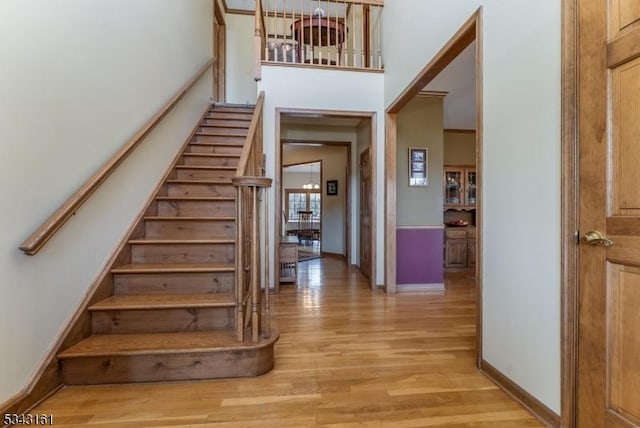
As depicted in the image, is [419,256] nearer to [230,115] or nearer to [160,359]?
[160,359]

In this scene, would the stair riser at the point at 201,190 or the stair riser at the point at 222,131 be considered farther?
the stair riser at the point at 222,131

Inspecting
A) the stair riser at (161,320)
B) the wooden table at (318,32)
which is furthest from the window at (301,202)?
the stair riser at (161,320)

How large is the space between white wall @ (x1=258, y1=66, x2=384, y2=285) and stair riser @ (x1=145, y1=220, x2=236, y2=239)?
1.26 meters

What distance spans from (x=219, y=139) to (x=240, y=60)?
9.82 feet

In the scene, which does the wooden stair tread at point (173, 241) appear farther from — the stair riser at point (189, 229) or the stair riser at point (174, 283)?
the stair riser at point (174, 283)

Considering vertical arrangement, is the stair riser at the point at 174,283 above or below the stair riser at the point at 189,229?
below

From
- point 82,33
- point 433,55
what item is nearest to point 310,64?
point 433,55

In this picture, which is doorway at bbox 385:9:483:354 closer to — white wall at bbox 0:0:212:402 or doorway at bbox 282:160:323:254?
white wall at bbox 0:0:212:402

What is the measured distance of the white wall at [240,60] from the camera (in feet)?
20.7

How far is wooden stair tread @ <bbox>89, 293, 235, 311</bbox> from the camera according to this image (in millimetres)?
2076

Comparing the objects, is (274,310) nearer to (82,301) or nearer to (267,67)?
(82,301)

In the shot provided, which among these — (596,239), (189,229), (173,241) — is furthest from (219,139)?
(596,239)

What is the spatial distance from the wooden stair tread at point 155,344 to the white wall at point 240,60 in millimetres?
5184

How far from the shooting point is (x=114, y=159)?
2.22 m
